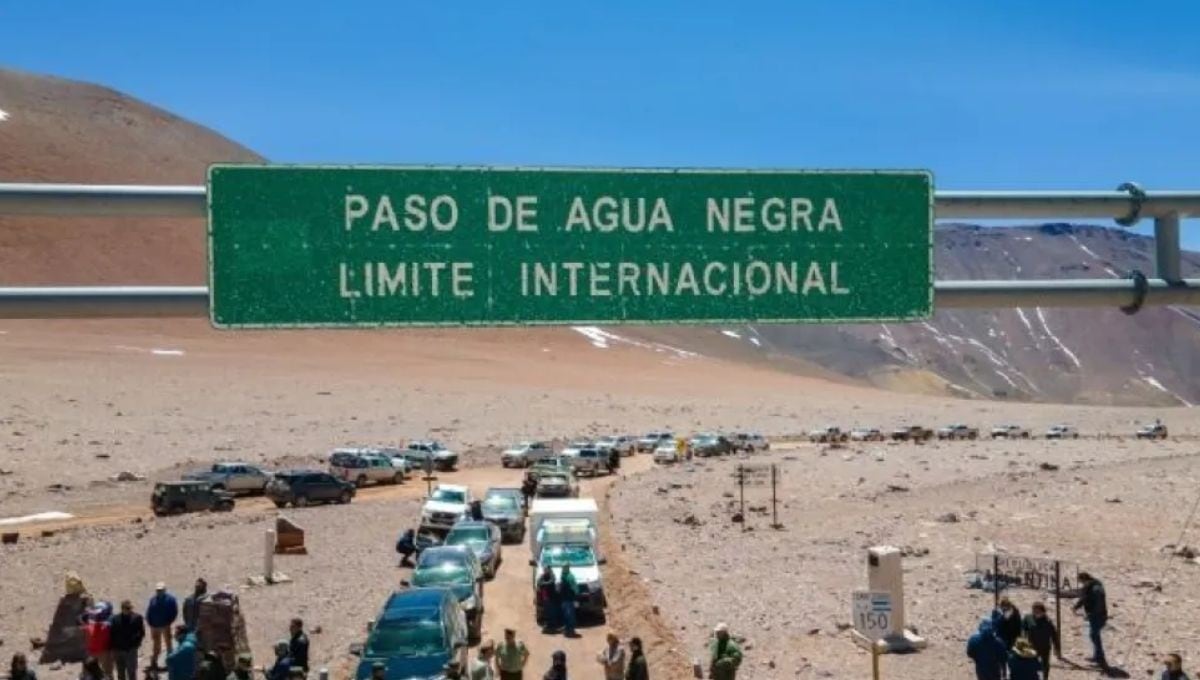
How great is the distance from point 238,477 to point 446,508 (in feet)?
43.5

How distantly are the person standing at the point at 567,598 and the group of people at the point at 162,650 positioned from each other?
4928 mm

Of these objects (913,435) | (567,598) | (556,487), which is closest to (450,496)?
(556,487)

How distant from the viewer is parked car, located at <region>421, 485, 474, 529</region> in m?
28.2

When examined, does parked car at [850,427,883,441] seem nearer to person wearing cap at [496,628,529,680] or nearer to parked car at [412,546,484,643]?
parked car at [412,546,484,643]

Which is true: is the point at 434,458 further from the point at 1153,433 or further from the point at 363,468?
the point at 1153,433

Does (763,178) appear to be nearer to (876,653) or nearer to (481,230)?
(481,230)

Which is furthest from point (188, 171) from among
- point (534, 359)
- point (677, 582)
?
point (677, 582)

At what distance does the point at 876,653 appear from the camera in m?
13.2

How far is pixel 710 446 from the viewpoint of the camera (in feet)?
194

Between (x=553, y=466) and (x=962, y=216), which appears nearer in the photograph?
(x=962, y=216)

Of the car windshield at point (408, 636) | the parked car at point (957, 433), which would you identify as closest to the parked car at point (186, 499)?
the car windshield at point (408, 636)

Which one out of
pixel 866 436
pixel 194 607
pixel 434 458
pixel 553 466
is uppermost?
pixel 194 607

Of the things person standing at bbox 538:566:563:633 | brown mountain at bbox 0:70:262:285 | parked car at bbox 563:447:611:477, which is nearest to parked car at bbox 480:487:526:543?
person standing at bbox 538:566:563:633

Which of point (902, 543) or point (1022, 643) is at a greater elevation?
point (1022, 643)
